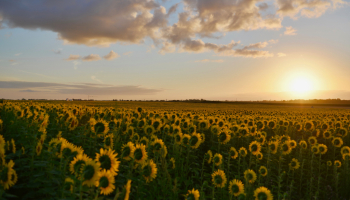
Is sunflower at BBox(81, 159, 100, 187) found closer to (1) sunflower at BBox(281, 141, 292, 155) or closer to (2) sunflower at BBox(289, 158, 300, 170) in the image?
(2) sunflower at BBox(289, 158, 300, 170)

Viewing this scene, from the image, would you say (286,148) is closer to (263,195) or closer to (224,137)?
(224,137)

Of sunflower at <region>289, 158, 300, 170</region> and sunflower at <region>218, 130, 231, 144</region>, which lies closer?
sunflower at <region>289, 158, 300, 170</region>

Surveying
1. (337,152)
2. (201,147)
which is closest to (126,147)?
(201,147)

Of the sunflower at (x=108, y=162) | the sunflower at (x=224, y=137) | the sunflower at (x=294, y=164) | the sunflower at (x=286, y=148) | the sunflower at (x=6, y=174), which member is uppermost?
the sunflower at (x=108, y=162)

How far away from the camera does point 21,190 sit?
3.55 m

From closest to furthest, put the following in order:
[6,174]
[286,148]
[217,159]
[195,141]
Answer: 1. [6,174]
2. [217,159]
3. [195,141]
4. [286,148]

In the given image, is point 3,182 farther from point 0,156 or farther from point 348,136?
point 348,136

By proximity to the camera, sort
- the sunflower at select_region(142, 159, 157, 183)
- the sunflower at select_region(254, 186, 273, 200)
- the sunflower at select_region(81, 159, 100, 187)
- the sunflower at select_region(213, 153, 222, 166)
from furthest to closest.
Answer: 1. the sunflower at select_region(213, 153, 222, 166)
2. the sunflower at select_region(254, 186, 273, 200)
3. the sunflower at select_region(142, 159, 157, 183)
4. the sunflower at select_region(81, 159, 100, 187)

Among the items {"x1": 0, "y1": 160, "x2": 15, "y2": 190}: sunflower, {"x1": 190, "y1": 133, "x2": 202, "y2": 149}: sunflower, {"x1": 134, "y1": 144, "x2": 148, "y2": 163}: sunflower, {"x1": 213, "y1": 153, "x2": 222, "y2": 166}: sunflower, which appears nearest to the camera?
{"x1": 0, "y1": 160, "x2": 15, "y2": 190}: sunflower

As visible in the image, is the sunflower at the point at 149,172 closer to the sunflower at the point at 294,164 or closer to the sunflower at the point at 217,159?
the sunflower at the point at 217,159

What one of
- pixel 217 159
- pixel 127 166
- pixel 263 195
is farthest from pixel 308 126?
pixel 127 166

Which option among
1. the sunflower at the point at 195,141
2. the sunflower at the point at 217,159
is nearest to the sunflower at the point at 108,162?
the sunflower at the point at 217,159

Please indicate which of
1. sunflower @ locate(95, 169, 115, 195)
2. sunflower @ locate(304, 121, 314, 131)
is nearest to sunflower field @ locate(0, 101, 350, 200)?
sunflower @ locate(95, 169, 115, 195)

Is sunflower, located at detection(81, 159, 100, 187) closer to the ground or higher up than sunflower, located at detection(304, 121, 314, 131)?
higher up
